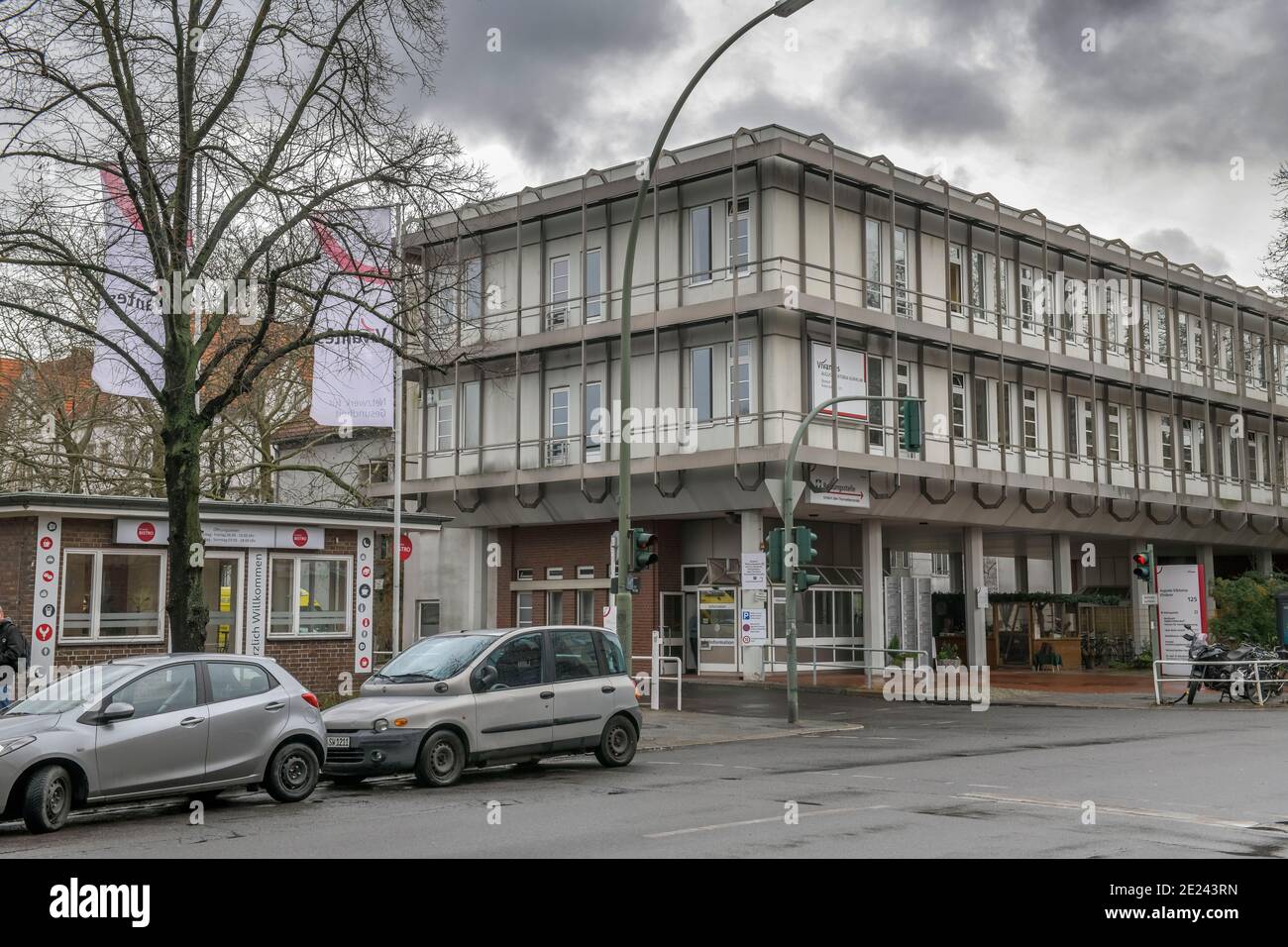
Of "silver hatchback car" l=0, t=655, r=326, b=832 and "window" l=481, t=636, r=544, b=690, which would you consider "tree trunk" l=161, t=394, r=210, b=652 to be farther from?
"window" l=481, t=636, r=544, b=690

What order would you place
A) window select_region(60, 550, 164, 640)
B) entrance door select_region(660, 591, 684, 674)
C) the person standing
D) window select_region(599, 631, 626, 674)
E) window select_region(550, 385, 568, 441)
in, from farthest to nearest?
window select_region(550, 385, 568, 441), entrance door select_region(660, 591, 684, 674), window select_region(60, 550, 164, 640), the person standing, window select_region(599, 631, 626, 674)

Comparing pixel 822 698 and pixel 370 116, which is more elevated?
pixel 370 116

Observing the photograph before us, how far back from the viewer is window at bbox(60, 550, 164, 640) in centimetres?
2283

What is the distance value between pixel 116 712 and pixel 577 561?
2757 cm

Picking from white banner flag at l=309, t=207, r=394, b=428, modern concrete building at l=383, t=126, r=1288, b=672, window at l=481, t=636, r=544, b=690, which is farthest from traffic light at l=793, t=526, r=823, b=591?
modern concrete building at l=383, t=126, r=1288, b=672

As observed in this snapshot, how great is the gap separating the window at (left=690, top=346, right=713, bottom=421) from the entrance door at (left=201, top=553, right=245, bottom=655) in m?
13.4

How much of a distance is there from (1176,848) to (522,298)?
31207 mm

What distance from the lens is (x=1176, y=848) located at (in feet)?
32.0

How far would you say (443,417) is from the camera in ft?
135

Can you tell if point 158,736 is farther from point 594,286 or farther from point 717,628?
point 594,286

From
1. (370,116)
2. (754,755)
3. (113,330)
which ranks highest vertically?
(370,116)
